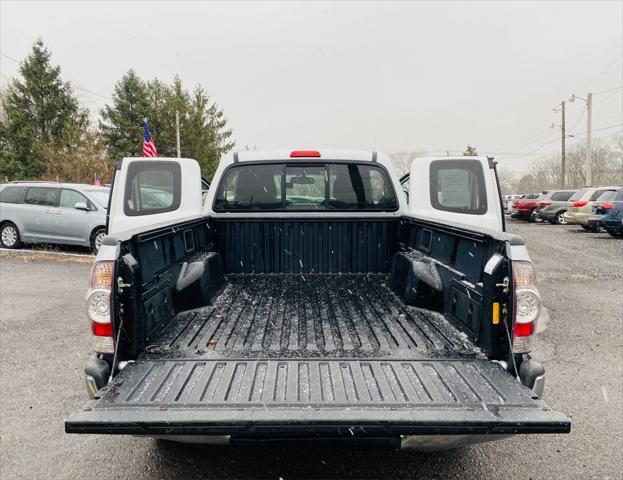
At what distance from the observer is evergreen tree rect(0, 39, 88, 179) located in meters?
34.7

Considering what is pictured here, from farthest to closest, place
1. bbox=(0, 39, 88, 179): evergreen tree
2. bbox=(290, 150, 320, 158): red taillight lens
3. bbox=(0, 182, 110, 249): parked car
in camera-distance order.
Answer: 1. bbox=(0, 39, 88, 179): evergreen tree
2. bbox=(0, 182, 110, 249): parked car
3. bbox=(290, 150, 320, 158): red taillight lens

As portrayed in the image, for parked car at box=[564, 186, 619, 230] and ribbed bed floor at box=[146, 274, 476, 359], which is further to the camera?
parked car at box=[564, 186, 619, 230]

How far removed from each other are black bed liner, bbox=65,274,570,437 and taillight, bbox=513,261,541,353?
22 centimetres

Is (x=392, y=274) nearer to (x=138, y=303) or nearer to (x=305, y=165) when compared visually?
(x=305, y=165)

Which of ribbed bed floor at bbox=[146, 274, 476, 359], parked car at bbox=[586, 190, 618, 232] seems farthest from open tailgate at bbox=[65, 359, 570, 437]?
parked car at bbox=[586, 190, 618, 232]

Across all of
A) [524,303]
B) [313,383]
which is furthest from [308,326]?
[524,303]

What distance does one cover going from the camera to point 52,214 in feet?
41.1

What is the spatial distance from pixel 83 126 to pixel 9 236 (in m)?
21.6

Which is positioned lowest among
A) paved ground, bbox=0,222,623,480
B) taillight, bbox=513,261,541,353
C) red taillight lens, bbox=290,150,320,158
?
paved ground, bbox=0,222,623,480

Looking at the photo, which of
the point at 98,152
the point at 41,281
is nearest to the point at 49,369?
the point at 41,281

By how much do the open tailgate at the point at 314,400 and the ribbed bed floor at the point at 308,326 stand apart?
203mm

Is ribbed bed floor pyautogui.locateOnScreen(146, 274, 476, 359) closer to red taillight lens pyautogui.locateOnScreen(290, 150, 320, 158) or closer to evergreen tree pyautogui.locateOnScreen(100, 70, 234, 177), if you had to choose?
red taillight lens pyautogui.locateOnScreen(290, 150, 320, 158)

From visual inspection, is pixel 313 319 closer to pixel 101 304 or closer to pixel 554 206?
pixel 101 304

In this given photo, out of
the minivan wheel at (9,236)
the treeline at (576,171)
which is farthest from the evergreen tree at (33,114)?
the treeline at (576,171)
